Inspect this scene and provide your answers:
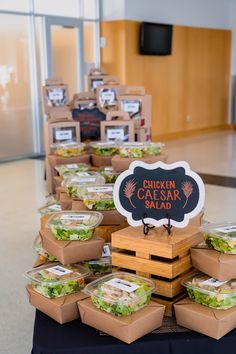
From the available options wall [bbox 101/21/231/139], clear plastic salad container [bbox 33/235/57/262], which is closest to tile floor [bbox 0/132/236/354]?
clear plastic salad container [bbox 33/235/57/262]

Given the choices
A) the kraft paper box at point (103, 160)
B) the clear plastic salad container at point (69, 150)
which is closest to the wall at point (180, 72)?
the clear plastic salad container at point (69, 150)

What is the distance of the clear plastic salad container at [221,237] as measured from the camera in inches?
79.1

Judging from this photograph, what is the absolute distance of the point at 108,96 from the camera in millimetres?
5926

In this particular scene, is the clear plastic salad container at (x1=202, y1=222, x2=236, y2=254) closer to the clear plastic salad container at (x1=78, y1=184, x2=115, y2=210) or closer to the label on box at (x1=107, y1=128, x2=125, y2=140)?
the clear plastic salad container at (x1=78, y1=184, x2=115, y2=210)

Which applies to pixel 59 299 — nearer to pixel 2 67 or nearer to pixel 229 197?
pixel 229 197

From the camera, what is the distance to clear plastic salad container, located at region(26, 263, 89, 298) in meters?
2.08

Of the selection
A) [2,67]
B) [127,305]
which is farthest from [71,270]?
[2,67]

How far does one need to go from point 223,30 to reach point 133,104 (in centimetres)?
769

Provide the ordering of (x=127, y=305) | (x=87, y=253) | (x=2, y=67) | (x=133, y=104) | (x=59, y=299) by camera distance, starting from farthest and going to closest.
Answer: (x=2, y=67) < (x=133, y=104) < (x=87, y=253) < (x=59, y=299) < (x=127, y=305)

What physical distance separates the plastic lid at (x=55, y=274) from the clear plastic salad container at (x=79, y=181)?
63cm

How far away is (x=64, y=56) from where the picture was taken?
9367 millimetres

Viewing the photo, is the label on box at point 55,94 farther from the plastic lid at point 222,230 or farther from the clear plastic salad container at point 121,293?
the clear plastic salad container at point 121,293

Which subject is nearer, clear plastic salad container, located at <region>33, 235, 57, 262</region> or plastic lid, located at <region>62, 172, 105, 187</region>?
clear plastic salad container, located at <region>33, 235, 57, 262</region>

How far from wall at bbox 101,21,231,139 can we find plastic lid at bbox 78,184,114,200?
7257 mm
